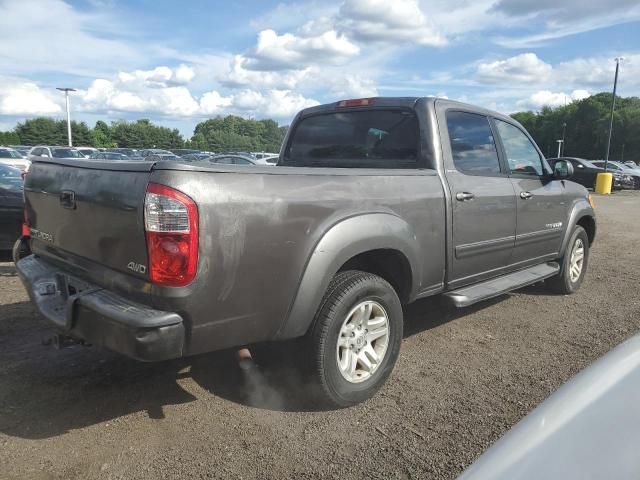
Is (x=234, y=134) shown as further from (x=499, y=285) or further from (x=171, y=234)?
(x=171, y=234)

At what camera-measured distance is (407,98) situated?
4.09 m

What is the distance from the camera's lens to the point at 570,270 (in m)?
5.74

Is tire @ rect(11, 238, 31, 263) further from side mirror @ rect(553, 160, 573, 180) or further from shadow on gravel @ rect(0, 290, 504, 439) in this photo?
side mirror @ rect(553, 160, 573, 180)

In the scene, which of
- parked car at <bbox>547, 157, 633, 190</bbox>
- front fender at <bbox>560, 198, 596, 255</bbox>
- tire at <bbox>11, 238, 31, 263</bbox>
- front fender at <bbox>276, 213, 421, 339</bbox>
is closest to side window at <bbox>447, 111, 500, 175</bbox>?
front fender at <bbox>276, 213, 421, 339</bbox>

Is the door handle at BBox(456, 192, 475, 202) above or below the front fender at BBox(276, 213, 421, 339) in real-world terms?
above

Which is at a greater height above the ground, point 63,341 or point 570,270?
point 63,341

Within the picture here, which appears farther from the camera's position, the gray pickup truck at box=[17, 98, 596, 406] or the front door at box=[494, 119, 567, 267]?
the front door at box=[494, 119, 567, 267]

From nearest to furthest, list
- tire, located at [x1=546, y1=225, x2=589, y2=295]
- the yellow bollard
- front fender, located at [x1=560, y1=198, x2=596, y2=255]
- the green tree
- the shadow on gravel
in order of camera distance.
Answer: the shadow on gravel → front fender, located at [x1=560, y1=198, x2=596, y2=255] → tire, located at [x1=546, y1=225, x2=589, y2=295] → the yellow bollard → the green tree

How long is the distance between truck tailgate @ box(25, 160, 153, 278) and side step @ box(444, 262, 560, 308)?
2340 mm

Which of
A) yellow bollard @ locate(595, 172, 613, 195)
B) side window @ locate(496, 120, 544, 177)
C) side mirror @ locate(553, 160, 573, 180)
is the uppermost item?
side window @ locate(496, 120, 544, 177)

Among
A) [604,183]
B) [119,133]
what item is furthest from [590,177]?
[119,133]

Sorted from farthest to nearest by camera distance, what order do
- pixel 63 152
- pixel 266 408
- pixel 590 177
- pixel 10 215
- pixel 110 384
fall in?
pixel 590 177, pixel 63 152, pixel 10 215, pixel 110 384, pixel 266 408

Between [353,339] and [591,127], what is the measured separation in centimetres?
9046

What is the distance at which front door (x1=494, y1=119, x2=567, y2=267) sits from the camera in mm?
4664
